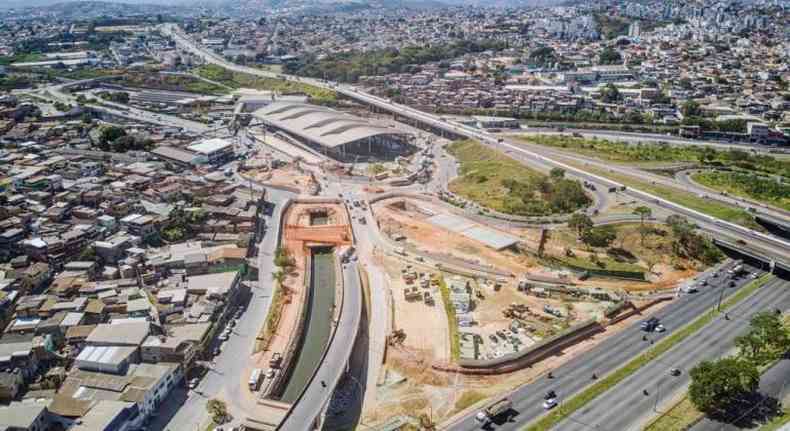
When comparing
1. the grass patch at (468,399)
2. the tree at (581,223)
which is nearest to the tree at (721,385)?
the grass patch at (468,399)

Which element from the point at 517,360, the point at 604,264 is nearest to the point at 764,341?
the point at 604,264

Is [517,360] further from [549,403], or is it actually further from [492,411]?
[492,411]

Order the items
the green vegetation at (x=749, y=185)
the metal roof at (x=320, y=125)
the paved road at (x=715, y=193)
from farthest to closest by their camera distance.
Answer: the metal roof at (x=320, y=125)
the green vegetation at (x=749, y=185)
the paved road at (x=715, y=193)

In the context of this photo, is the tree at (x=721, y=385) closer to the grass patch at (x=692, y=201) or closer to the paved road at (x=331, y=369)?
the paved road at (x=331, y=369)

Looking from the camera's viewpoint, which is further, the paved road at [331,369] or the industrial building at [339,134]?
the industrial building at [339,134]

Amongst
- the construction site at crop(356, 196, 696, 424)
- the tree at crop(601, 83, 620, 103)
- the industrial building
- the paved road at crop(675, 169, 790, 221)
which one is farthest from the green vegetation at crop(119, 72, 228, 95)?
the paved road at crop(675, 169, 790, 221)

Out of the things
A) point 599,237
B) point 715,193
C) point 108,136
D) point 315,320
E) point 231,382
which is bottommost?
point 315,320
